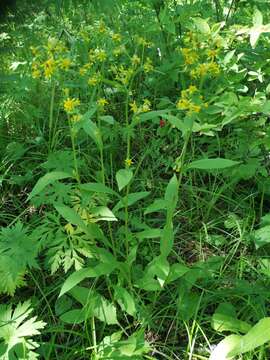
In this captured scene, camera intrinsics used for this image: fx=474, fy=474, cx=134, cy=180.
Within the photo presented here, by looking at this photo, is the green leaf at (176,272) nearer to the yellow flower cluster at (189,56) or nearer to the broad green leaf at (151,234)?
the broad green leaf at (151,234)

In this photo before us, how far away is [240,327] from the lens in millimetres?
1424

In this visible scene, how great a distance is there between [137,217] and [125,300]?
0.44m

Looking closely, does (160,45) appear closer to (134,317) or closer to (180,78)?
(180,78)

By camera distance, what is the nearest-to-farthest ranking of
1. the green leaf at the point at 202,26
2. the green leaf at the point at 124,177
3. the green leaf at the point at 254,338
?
the green leaf at the point at 254,338 → the green leaf at the point at 124,177 → the green leaf at the point at 202,26

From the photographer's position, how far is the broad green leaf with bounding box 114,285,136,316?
1.46 meters

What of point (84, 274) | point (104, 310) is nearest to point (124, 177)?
point (84, 274)

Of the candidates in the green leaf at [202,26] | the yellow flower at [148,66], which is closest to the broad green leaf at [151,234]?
the yellow flower at [148,66]

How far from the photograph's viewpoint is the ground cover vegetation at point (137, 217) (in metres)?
1.45

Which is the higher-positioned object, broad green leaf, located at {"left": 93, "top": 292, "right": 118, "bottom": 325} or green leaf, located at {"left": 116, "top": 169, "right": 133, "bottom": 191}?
green leaf, located at {"left": 116, "top": 169, "right": 133, "bottom": 191}

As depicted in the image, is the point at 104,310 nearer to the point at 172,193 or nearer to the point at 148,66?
the point at 172,193

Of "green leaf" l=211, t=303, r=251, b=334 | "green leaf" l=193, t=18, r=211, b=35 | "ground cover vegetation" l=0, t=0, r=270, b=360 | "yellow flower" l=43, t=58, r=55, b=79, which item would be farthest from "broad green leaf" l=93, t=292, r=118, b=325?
"green leaf" l=193, t=18, r=211, b=35

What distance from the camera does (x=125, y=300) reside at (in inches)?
57.9

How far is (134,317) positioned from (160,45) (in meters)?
1.65

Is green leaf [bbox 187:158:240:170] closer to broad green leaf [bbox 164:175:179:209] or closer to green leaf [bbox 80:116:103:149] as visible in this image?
broad green leaf [bbox 164:175:179:209]
